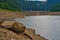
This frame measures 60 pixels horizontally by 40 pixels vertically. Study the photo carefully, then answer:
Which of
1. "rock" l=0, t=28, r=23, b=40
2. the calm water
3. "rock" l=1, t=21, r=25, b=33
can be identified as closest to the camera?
"rock" l=0, t=28, r=23, b=40

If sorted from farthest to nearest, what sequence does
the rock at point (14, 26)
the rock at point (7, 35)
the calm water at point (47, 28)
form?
the calm water at point (47, 28) → the rock at point (14, 26) → the rock at point (7, 35)

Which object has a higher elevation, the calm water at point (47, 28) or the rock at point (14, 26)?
the rock at point (14, 26)

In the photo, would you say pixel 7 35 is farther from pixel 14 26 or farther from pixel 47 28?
pixel 47 28

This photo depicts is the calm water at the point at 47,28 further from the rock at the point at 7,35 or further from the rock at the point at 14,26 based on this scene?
the rock at the point at 7,35

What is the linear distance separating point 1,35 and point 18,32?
2.66 metres

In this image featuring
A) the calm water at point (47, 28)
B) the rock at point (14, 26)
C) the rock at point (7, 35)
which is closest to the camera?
the rock at point (7, 35)

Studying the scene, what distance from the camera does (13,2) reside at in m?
125

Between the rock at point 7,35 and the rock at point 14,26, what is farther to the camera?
the rock at point 14,26

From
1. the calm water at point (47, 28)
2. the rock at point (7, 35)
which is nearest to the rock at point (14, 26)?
the rock at point (7, 35)

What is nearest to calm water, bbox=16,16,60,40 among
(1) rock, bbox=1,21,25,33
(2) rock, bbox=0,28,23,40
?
(1) rock, bbox=1,21,25,33

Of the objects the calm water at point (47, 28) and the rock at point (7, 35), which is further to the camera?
the calm water at point (47, 28)

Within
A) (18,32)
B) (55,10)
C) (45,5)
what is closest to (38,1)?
(45,5)

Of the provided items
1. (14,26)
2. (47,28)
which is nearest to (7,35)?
(14,26)

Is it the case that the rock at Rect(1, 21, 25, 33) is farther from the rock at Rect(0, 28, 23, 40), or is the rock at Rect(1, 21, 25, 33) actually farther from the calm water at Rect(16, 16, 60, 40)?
the calm water at Rect(16, 16, 60, 40)
